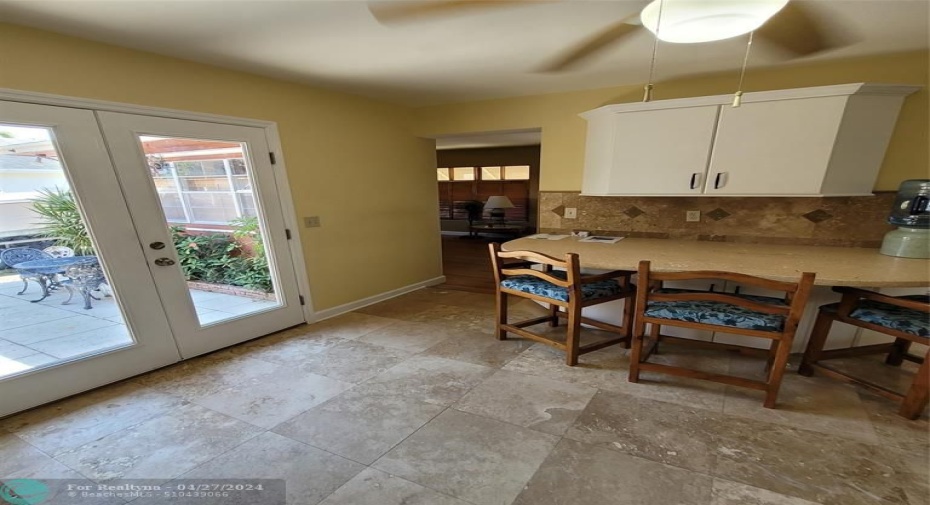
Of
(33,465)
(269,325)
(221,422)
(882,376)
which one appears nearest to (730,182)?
(882,376)

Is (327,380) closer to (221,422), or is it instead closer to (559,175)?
(221,422)

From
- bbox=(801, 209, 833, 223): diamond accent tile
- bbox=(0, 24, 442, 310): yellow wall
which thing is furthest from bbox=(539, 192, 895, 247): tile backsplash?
bbox=(0, 24, 442, 310): yellow wall

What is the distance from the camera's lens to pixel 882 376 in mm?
2100

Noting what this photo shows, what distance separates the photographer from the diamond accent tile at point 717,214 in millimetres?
2710

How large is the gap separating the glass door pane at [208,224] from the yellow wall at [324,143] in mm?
187

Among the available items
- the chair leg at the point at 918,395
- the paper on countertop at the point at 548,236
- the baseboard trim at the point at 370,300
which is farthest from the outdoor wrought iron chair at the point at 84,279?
the chair leg at the point at 918,395

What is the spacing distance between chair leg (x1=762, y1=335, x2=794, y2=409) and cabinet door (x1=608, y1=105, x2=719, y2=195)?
1166mm

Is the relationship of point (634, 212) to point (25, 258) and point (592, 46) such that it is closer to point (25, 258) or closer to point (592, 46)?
point (592, 46)

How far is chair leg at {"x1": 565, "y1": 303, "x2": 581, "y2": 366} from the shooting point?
2.19m

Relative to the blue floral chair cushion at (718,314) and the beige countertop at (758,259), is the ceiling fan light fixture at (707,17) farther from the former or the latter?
the blue floral chair cushion at (718,314)

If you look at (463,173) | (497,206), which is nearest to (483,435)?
(497,206)

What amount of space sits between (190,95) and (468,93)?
86.2 inches

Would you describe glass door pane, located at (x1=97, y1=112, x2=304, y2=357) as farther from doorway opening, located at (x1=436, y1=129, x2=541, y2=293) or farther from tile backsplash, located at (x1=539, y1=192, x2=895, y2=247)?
doorway opening, located at (x1=436, y1=129, x2=541, y2=293)

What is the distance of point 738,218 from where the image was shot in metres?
2.68
